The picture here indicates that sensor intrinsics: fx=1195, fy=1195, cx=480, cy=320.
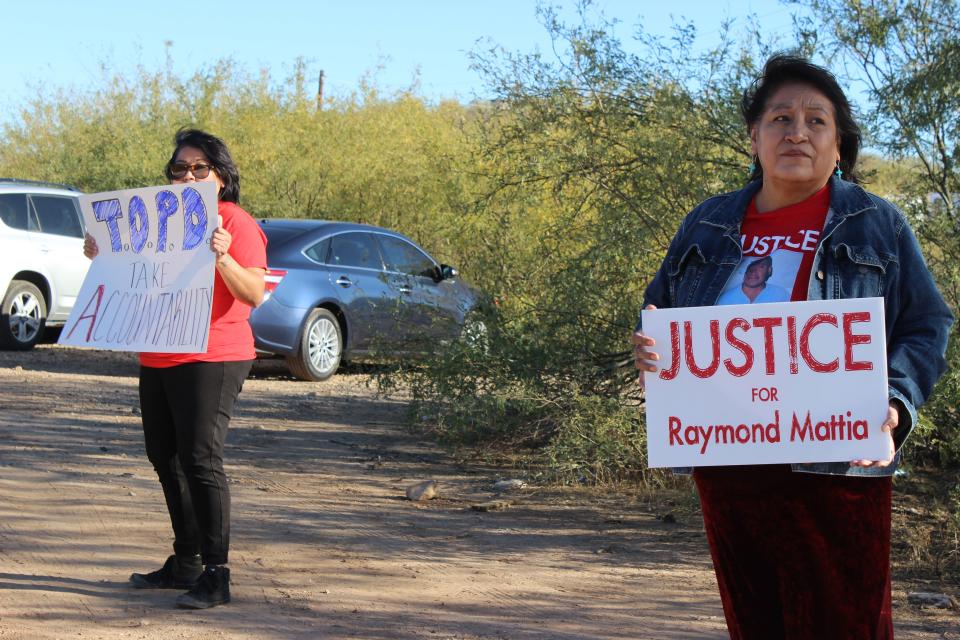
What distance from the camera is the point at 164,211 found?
516 centimetres

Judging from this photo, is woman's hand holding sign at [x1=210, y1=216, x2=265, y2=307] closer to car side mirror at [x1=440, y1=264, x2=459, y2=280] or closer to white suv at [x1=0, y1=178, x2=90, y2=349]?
car side mirror at [x1=440, y1=264, x2=459, y2=280]

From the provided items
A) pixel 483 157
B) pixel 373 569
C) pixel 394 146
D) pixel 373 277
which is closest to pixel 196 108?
pixel 394 146

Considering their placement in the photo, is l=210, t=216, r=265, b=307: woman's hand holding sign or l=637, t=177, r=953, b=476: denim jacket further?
l=210, t=216, r=265, b=307: woman's hand holding sign

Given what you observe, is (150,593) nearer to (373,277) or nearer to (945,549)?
(945,549)

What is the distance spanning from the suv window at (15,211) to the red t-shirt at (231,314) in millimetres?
9724

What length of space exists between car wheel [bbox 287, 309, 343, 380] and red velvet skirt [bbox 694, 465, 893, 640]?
394 inches

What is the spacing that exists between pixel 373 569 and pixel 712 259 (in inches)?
126

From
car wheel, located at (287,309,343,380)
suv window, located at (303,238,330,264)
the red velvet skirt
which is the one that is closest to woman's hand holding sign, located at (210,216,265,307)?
the red velvet skirt

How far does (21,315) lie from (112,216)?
30.9 feet

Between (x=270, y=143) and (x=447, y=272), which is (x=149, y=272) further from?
(x=270, y=143)

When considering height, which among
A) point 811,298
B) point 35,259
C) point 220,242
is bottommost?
point 811,298

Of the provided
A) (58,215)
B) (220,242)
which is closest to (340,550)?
(220,242)

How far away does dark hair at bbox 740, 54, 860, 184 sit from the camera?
306 centimetres

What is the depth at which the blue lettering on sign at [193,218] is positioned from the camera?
16.4 feet
